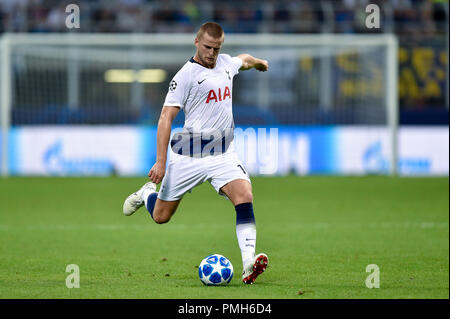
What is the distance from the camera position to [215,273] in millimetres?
6977

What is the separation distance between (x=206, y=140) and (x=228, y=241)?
3.30 m

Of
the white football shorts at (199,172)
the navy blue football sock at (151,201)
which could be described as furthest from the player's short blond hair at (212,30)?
the navy blue football sock at (151,201)

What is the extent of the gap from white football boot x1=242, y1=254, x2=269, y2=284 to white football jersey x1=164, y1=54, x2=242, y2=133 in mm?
1219

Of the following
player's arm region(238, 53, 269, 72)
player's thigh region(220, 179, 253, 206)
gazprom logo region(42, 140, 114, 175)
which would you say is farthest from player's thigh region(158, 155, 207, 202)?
gazprom logo region(42, 140, 114, 175)

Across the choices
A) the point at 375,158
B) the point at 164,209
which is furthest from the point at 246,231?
the point at 375,158

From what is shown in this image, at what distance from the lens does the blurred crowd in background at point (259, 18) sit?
75.1 ft

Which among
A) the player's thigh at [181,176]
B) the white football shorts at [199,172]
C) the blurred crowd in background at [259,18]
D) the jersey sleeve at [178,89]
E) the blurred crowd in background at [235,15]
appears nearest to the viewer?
the jersey sleeve at [178,89]

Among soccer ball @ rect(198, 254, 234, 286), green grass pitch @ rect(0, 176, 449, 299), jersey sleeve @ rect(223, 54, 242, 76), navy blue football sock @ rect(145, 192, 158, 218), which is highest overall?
jersey sleeve @ rect(223, 54, 242, 76)

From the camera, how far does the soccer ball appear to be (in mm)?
6980

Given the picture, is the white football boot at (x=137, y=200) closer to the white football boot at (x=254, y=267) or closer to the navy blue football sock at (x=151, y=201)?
the navy blue football sock at (x=151, y=201)

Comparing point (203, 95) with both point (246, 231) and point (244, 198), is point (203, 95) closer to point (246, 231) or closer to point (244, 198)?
point (244, 198)

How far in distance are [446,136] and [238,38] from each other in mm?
5526

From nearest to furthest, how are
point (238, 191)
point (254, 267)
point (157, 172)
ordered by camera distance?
point (254, 267) → point (157, 172) → point (238, 191)

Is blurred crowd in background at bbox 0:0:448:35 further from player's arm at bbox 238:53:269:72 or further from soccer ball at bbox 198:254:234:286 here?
soccer ball at bbox 198:254:234:286
